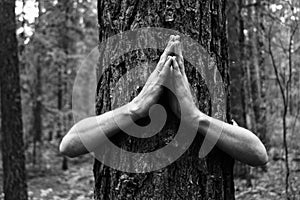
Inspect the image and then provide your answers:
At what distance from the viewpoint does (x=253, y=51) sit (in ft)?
43.0

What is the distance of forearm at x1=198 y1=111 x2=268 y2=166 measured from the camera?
75.2 inches

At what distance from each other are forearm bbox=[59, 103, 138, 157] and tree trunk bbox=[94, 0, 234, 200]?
84 millimetres

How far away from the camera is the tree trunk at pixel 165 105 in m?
1.98

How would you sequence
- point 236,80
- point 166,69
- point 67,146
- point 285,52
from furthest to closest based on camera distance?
point 236,80 < point 285,52 < point 67,146 < point 166,69

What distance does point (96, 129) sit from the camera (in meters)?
2.00

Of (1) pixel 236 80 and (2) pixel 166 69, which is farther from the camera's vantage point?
(1) pixel 236 80

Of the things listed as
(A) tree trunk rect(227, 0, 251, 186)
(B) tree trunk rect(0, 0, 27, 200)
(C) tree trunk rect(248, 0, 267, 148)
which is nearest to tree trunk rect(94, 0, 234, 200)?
(B) tree trunk rect(0, 0, 27, 200)

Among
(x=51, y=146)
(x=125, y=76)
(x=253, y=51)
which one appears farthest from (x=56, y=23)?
(x=125, y=76)

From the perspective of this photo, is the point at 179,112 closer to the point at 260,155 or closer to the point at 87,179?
the point at 260,155

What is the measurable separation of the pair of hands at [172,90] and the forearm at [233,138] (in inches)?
2.8

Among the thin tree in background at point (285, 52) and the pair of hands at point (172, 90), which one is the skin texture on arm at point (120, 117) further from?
the thin tree in background at point (285, 52)

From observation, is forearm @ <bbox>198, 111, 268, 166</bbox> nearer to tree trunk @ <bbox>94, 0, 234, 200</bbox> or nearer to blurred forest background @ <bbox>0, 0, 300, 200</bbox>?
tree trunk @ <bbox>94, 0, 234, 200</bbox>

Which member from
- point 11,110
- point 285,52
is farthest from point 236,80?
point 11,110

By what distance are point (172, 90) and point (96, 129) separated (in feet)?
1.31
